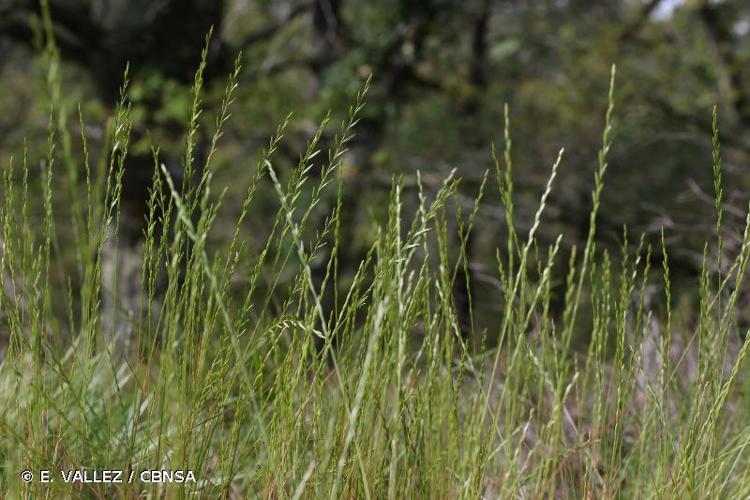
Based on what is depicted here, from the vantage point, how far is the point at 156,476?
1.17m

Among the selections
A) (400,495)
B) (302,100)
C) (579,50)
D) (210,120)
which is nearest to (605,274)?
(400,495)

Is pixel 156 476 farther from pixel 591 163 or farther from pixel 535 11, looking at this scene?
pixel 535 11

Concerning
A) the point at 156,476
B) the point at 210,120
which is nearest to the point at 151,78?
the point at 210,120

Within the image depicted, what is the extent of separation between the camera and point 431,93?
9.85 m

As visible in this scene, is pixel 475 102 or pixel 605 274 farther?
pixel 475 102

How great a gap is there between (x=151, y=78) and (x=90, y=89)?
4361mm

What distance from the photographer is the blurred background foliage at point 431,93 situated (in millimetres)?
6887

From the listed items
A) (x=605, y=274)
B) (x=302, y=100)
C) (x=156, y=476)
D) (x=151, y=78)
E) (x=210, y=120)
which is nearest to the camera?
(x=156, y=476)

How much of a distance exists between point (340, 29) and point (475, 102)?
2.35 metres

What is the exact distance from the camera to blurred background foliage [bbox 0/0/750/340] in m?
6.89

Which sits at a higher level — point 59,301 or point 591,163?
point 591,163

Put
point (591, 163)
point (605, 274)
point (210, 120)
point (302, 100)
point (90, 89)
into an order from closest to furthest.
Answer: point (605, 274) → point (210, 120) → point (302, 100) → point (591, 163) → point (90, 89)

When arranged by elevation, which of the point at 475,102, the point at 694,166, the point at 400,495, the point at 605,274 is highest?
the point at 605,274

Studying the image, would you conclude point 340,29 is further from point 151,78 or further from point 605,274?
point 605,274
